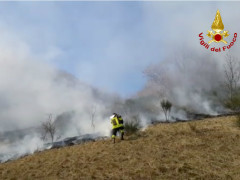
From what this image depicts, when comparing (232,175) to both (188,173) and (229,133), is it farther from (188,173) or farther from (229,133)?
(229,133)

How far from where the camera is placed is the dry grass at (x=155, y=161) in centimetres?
934

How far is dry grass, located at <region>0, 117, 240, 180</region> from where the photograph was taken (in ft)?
30.6

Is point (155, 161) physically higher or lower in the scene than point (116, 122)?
lower

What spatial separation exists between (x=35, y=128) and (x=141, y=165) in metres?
84.3

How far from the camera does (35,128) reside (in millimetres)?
88500

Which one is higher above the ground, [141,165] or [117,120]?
[117,120]

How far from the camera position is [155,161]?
35.2ft

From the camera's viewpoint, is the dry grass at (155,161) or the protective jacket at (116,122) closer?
the dry grass at (155,161)

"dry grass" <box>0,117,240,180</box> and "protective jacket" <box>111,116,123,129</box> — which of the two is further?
"protective jacket" <box>111,116,123,129</box>

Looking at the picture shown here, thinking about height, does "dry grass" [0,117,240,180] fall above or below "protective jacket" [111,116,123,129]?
below

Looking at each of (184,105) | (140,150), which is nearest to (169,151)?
(140,150)

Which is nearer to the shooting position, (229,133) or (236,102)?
(229,133)

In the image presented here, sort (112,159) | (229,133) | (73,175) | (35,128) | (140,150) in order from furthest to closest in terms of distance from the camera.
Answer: (35,128), (229,133), (140,150), (112,159), (73,175)

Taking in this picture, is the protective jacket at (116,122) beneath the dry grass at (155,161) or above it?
above
